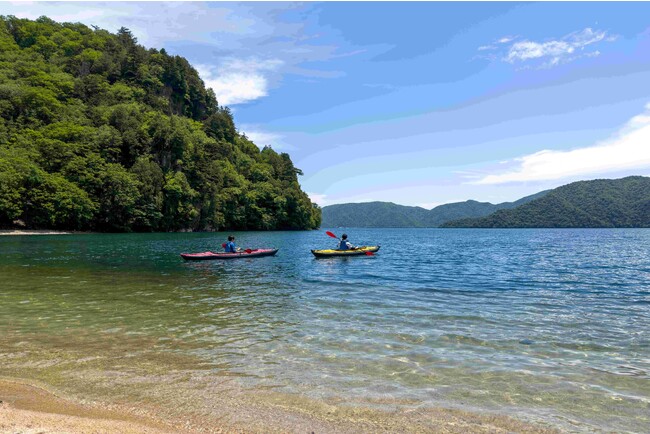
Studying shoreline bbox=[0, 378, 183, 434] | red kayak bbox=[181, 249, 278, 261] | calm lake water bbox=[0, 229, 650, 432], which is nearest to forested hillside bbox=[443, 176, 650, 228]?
red kayak bbox=[181, 249, 278, 261]

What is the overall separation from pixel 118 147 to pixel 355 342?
99.6m

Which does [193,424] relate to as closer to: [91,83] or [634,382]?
[634,382]

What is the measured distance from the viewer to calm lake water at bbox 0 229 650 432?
659 cm

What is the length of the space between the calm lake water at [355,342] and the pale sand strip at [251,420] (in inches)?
17.3

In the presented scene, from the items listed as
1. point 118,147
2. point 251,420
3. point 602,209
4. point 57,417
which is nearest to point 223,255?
point 57,417

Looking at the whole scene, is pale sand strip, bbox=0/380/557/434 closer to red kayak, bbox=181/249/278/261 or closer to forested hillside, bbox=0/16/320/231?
red kayak, bbox=181/249/278/261

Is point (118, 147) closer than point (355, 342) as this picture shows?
No

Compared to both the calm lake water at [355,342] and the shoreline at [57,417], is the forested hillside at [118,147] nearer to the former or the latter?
the calm lake water at [355,342]

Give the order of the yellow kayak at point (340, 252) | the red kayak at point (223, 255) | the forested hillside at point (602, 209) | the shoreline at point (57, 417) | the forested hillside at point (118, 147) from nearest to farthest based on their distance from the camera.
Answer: the shoreline at point (57, 417) < the red kayak at point (223, 255) < the yellow kayak at point (340, 252) < the forested hillside at point (118, 147) < the forested hillside at point (602, 209)

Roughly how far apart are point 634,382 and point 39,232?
286 ft

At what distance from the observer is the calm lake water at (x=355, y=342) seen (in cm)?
659

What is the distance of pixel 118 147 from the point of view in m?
92.3

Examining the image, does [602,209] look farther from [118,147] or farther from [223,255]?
[223,255]


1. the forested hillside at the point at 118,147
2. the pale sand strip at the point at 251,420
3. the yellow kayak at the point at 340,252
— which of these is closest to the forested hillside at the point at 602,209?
the forested hillside at the point at 118,147
